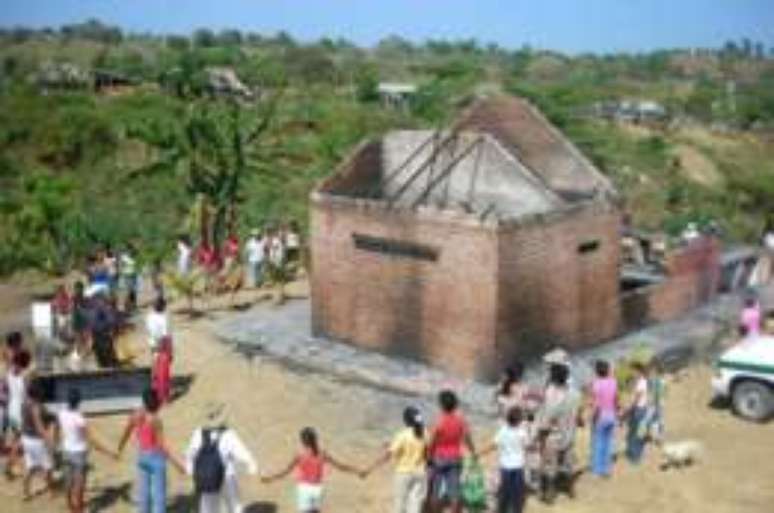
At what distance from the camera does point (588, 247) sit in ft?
59.0

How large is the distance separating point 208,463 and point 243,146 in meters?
16.3

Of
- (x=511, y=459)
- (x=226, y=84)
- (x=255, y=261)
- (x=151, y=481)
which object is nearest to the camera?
(x=151, y=481)

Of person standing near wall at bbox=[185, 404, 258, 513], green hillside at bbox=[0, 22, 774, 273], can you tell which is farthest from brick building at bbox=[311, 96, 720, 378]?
green hillside at bbox=[0, 22, 774, 273]

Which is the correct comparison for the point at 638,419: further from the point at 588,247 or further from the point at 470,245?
the point at 588,247

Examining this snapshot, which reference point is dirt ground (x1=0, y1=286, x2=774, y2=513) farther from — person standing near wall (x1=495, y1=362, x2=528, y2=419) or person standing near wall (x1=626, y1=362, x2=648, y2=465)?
person standing near wall (x1=495, y1=362, x2=528, y2=419)

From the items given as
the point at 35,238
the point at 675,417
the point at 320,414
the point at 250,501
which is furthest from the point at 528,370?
the point at 35,238

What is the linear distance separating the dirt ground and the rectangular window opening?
2084 mm

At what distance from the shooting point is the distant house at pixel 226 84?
4955 cm

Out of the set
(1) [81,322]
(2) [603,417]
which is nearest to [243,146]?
(1) [81,322]

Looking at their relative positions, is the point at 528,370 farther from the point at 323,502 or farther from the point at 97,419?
the point at 97,419

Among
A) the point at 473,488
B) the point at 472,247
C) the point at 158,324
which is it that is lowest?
the point at 473,488

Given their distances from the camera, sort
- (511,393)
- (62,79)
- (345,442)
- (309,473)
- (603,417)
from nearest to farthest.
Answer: (309,473)
(511,393)
(603,417)
(345,442)
(62,79)

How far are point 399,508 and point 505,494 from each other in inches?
44.4

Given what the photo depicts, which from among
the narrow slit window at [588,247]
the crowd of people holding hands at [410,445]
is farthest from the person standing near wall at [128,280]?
Result: the narrow slit window at [588,247]
